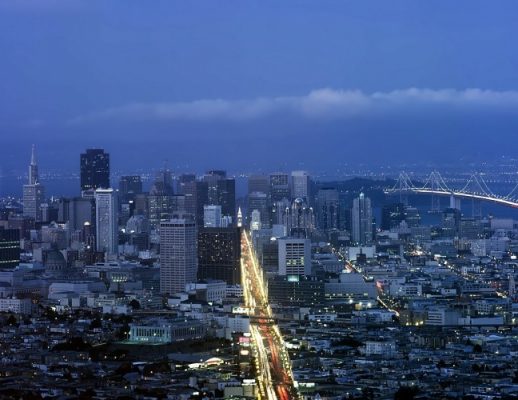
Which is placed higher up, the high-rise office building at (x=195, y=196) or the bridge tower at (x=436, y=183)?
the bridge tower at (x=436, y=183)

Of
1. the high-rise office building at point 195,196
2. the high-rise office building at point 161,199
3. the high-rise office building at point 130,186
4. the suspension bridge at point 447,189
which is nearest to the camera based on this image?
the high-rise office building at point 195,196

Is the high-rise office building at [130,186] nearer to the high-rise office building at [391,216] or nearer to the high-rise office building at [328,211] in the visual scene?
the high-rise office building at [328,211]

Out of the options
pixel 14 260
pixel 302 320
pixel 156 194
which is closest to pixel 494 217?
pixel 156 194

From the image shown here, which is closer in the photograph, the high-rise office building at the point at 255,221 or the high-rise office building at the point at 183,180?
the high-rise office building at the point at 255,221

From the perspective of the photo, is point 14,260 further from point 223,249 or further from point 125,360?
point 125,360

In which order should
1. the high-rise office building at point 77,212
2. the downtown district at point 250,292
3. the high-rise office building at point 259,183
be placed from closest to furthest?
the downtown district at point 250,292 < the high-rise office building at point 77,212 < the high-rise office building at point 259,183

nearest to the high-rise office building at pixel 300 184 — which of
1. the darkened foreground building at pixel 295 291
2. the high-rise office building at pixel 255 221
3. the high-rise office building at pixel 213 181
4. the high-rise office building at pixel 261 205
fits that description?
the high-rise office building at pixel 261 205

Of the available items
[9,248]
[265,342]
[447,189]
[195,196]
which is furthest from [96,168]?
[265,342]

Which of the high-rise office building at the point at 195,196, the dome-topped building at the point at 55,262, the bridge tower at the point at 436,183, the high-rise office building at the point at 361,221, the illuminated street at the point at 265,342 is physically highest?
the bridge tower at the point at 436,183
